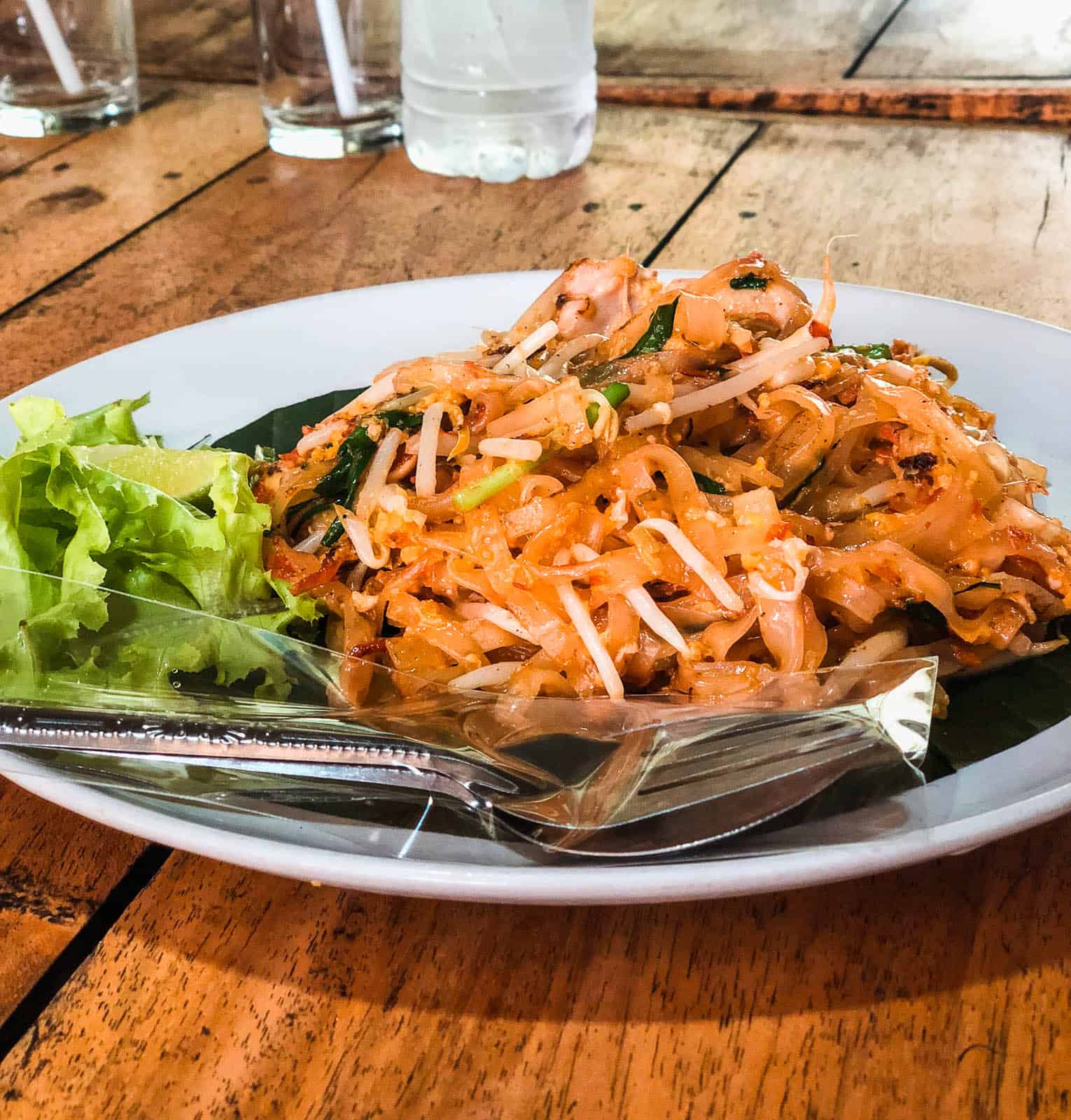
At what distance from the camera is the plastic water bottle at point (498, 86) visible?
11.6 feet

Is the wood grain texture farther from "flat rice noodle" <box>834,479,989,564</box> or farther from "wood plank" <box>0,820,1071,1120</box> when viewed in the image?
"flat rice noodle" <box>834,479,989,564</box>

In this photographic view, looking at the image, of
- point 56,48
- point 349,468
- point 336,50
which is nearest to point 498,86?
point 336,50

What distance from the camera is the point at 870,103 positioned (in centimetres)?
439

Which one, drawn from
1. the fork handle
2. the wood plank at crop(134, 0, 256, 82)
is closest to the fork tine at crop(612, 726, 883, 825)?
the fork handle

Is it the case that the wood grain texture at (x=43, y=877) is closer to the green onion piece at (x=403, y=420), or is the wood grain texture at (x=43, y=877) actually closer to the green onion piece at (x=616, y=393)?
the green onion piece at (x=403, y=420)

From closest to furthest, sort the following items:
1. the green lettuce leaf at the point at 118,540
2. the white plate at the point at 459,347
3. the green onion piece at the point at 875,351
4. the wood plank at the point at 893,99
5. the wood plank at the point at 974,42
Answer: the white plate at the point at 459,347
the green lettuce leaf at the point at 118,540
the green onion piece at the point at 875,351
the wood plank at the point at 893,99
the wood plank at the point at 974,42

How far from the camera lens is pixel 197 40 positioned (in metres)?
5.54

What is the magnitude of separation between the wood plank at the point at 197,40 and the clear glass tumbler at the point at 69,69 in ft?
2.25

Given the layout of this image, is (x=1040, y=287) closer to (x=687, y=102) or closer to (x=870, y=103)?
(x=870, y=103)

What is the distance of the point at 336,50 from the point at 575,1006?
3220mm

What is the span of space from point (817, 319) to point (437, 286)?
970 millimetres

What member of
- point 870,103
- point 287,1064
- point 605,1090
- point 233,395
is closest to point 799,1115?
point 605,1090

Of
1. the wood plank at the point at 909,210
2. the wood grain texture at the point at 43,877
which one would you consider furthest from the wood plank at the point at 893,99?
the wood grain texture at the point at 43,877

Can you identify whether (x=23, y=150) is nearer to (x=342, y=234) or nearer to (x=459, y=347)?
(x=342, y=234)
